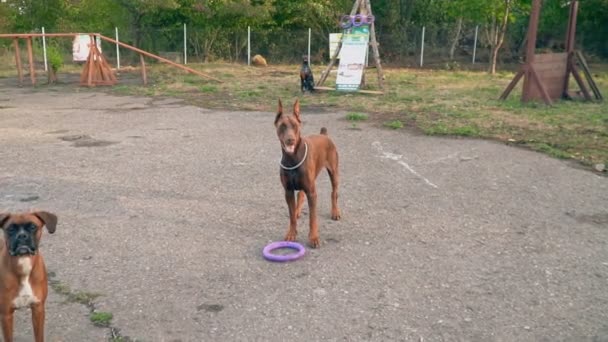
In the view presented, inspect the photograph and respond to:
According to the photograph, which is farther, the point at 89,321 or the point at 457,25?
the point at 457,25

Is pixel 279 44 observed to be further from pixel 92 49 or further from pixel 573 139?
pixel 573 139

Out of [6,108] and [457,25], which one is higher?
[457,25]

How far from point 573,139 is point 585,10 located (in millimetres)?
19549

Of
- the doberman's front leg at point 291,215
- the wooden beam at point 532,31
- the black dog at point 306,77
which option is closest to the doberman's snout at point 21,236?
the doberman's front leg at point 291,215

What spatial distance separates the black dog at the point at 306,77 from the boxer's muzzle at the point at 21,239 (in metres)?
13.6

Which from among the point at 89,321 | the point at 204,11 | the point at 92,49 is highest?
the point at 204,11

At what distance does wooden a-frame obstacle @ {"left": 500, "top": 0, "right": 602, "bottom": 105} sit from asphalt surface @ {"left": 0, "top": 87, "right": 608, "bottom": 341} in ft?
15.8

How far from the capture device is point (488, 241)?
5.50m

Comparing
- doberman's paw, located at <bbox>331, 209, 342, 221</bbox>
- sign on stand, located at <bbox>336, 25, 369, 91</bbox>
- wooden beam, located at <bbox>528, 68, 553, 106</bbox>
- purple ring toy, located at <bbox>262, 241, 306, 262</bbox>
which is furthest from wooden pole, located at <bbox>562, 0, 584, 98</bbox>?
purple ring toy, located at <bbox>262, 241, 306, 262</bbox>

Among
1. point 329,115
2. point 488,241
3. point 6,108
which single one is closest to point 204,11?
point 6,108

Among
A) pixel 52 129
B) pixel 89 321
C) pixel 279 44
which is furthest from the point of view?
pixel 279 44

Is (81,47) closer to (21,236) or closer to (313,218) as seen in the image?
(313,218)

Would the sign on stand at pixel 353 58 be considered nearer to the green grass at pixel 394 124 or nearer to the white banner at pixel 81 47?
the green grass at pixel 394 124

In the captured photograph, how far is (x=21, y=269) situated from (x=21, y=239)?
0.64 ft
